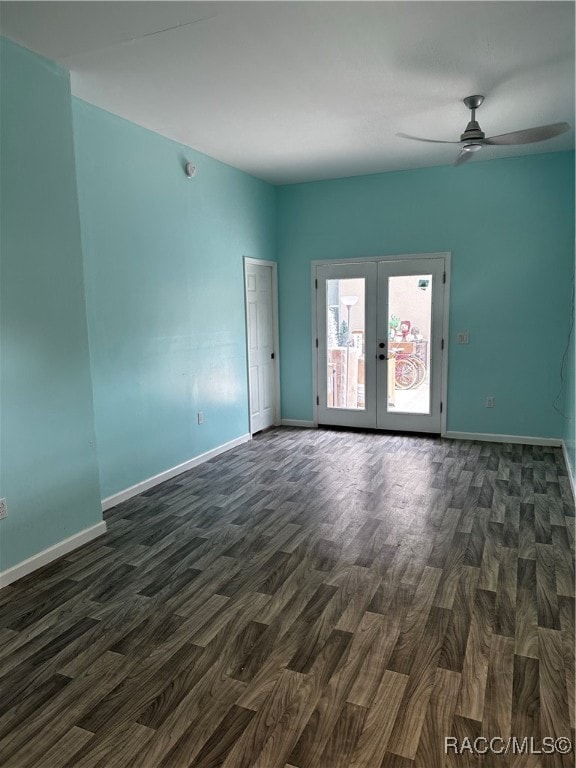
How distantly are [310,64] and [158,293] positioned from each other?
217 centimetres

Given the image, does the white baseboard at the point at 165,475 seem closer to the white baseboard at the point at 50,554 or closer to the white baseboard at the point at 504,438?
the white baseboard at the point at 50,554

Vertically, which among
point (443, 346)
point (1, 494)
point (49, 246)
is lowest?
point (1, 494)

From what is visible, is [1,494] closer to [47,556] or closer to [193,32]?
[47,556]

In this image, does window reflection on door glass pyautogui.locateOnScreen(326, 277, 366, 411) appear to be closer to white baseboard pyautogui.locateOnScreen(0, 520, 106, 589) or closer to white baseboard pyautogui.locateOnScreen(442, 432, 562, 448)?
white baseboard pyautogui.locateOnScreen(442, 432, 562, 448)

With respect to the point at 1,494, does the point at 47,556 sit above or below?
below

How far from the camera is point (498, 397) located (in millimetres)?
5621

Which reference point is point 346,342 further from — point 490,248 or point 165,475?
point 165,475

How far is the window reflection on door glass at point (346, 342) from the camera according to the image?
6.16 meters

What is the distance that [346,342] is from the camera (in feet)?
20.6

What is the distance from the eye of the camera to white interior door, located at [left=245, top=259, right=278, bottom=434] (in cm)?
599

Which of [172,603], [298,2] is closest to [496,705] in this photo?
[172,603]

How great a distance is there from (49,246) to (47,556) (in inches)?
74.6

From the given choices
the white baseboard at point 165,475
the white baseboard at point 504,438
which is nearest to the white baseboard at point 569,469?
the white baseboard at point 504,438

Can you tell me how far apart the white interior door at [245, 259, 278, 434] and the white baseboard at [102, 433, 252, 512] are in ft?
1.87
